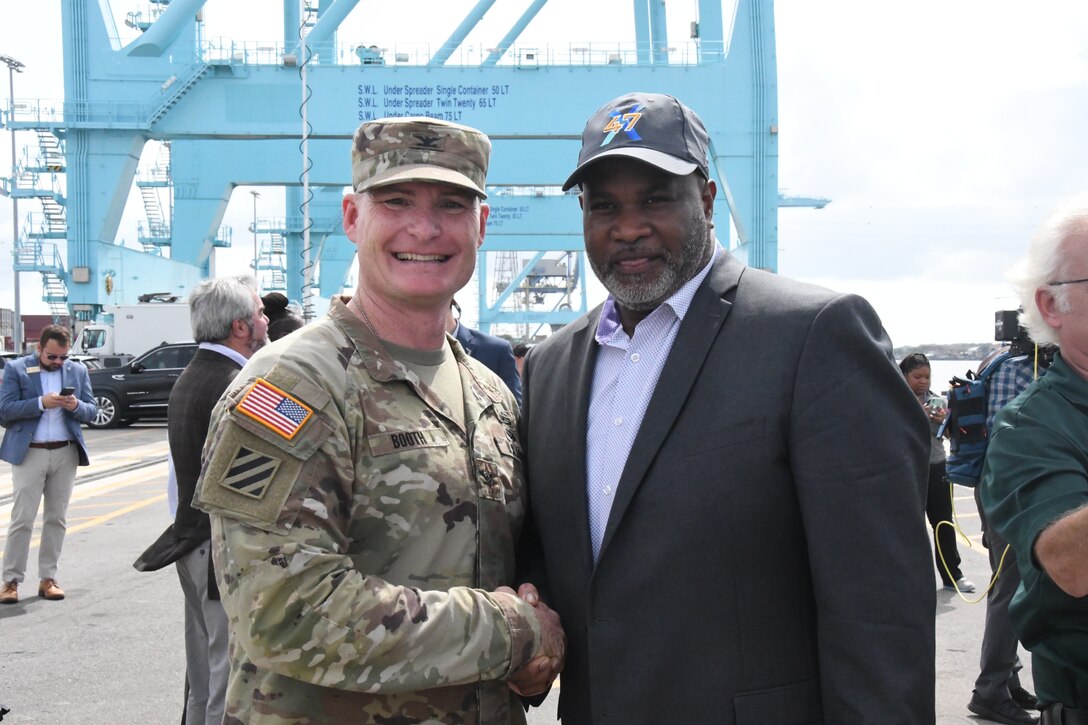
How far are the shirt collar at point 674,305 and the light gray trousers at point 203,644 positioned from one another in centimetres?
214

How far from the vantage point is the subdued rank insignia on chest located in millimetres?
1795

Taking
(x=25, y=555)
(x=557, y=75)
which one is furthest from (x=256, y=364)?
(x=557, y=75)

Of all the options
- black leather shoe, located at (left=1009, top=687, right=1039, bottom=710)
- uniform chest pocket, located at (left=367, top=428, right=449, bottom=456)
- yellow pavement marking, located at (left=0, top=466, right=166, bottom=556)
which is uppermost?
uniform chest pocket, located at (left=367, top=428, right=449, bottom=456)

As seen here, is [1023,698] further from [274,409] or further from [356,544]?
[274,409]

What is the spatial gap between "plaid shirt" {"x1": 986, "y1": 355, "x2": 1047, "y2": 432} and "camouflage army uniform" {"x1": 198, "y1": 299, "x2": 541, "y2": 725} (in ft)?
11.3

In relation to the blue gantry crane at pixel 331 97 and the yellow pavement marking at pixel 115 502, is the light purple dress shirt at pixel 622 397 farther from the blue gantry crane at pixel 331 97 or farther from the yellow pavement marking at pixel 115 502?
the blue gantry crane at pixel 331 97

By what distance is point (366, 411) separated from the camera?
1.98 metres

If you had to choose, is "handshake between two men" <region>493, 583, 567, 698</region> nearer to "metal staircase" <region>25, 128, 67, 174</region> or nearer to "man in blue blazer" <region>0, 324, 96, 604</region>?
"man in blue blazer" <region>0, 324, 96, 604</region>

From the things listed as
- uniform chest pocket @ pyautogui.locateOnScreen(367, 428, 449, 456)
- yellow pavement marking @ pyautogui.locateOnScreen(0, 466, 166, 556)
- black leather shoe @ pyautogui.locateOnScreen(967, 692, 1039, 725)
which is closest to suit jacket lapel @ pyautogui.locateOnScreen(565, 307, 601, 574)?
uniform chest pocket @ pyautogui.locateOnScreen(367, 428, 449, 456)

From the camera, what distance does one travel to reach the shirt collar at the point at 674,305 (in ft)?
6.70

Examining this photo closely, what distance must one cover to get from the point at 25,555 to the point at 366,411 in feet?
18.7

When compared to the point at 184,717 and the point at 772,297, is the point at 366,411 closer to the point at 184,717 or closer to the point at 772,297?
the point at 772,297

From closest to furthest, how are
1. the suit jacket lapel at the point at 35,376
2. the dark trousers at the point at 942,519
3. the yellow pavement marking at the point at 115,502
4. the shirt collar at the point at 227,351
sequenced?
the shirt collar at the point at 227,351 → the dark trousers at the point at 942,519 → the suit jacket lapel at the point at 35,376 → the yellow pavement marking at the point at 115,502

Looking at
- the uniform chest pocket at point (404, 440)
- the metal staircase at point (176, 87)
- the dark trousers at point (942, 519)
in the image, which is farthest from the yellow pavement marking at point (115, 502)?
the metal staircase at point (176, 87)
